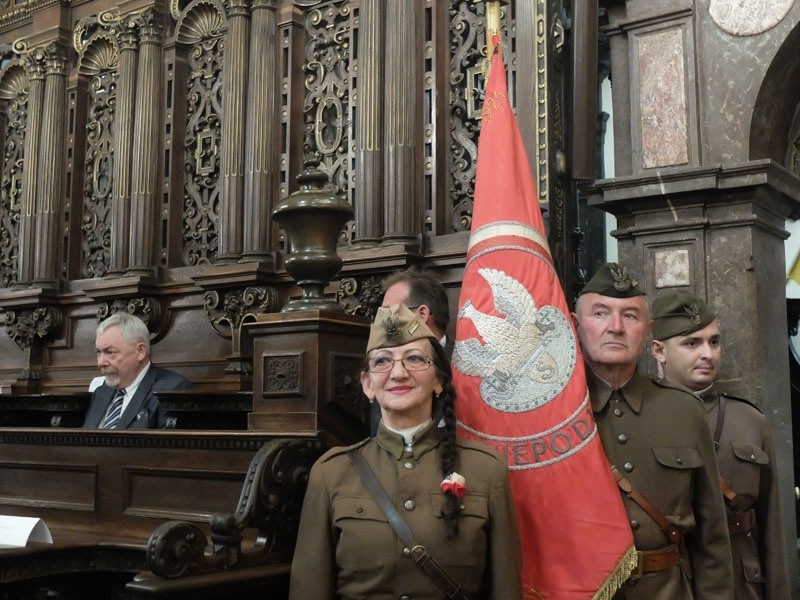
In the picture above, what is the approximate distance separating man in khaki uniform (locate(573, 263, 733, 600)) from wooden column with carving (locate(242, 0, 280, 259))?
3123mm

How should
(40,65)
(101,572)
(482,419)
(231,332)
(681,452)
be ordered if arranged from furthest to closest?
(40,65) → (231,332) → (101,572) → (482,419) → (681,452)

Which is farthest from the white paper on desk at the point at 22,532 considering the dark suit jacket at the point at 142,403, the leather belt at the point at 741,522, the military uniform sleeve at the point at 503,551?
the leather belt at the point at 741,522

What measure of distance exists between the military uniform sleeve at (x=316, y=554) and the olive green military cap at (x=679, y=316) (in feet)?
4.78

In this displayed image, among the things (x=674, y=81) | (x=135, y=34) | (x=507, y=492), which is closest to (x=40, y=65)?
(x=135, y=34)

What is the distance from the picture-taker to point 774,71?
458 cm

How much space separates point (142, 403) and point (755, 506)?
2767mm

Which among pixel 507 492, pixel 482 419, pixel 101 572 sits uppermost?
pixel 482 419

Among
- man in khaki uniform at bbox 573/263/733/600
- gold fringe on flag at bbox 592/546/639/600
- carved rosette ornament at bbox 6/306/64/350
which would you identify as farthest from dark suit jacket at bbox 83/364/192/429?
gold fringe on flag at bbox 592/546/639/600

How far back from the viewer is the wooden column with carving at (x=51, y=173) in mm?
6793

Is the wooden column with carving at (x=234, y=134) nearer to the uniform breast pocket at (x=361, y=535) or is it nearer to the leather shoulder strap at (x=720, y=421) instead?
the leather shoulder strap at (x=720, y=421)

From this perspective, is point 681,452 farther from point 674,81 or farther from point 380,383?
point 674,81

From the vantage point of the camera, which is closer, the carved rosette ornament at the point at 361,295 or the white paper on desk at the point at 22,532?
the white paper on desk at the point at 22,532

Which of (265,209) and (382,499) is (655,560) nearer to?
(382,499)

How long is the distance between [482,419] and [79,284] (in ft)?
14.6
